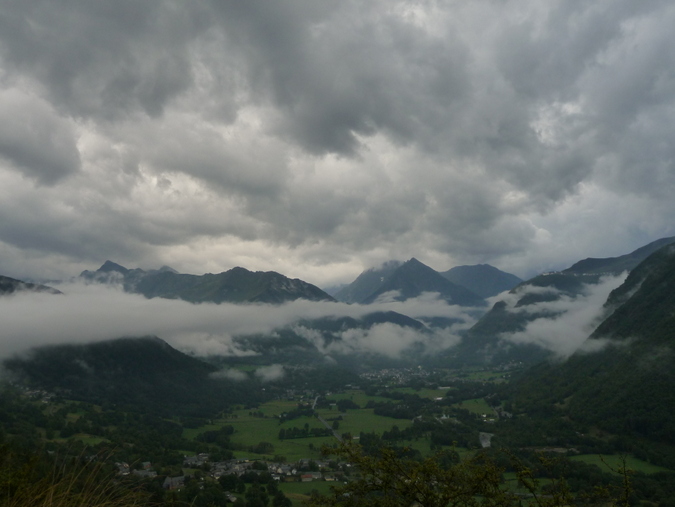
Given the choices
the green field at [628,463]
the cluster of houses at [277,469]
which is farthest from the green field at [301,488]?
the green field at [628,463]

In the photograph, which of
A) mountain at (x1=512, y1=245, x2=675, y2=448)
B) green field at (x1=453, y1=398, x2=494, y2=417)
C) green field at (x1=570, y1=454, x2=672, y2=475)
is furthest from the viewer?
green field at (x1=453, y1=398, x2=494, y2=417)

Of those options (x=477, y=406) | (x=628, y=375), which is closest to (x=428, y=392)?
(x=477, y=406)

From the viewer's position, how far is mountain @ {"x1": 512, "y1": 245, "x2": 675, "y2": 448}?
7394 centimetres

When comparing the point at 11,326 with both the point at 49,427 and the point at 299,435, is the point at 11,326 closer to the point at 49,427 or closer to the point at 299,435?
the point at 49,427

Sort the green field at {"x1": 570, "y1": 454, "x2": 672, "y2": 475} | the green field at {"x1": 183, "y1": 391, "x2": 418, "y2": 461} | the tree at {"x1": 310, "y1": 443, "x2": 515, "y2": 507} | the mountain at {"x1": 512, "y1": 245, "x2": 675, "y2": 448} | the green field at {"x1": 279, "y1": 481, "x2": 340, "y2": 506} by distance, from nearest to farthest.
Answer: the tree at {"x1": 310, "y1": 443, "x2": 515, "y2": 507}
the green field at {"x1": 279, "y1": 481, "x2": 340, "y2": 506}
the green field at {"x1": 570, "y1": 454, "x2": 672, "y2": 475}
the mountain at {"x1": 512, "y1": 245, "x2": 675, "y2": 448}
the green field at {"x1": 183, "y1": 391, "x2": 418, "y2": 461}

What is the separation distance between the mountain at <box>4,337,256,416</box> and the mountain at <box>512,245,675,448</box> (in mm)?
112472

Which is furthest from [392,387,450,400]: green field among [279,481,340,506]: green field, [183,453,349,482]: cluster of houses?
[279,481,340,506]: green field

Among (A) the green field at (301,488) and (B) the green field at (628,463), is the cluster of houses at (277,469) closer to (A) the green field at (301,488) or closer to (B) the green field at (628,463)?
(A) the green field at (301,488)

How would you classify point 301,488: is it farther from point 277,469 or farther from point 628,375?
point 628,375

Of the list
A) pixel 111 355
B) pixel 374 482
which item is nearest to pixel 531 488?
pixel 374 482

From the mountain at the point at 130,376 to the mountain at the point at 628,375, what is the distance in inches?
4428

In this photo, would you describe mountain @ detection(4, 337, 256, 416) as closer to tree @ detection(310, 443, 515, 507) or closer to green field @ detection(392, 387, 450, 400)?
green field @ detection(392, 387, 450, 400)

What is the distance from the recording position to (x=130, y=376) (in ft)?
501

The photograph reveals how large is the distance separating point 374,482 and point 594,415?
9599 centimetres
